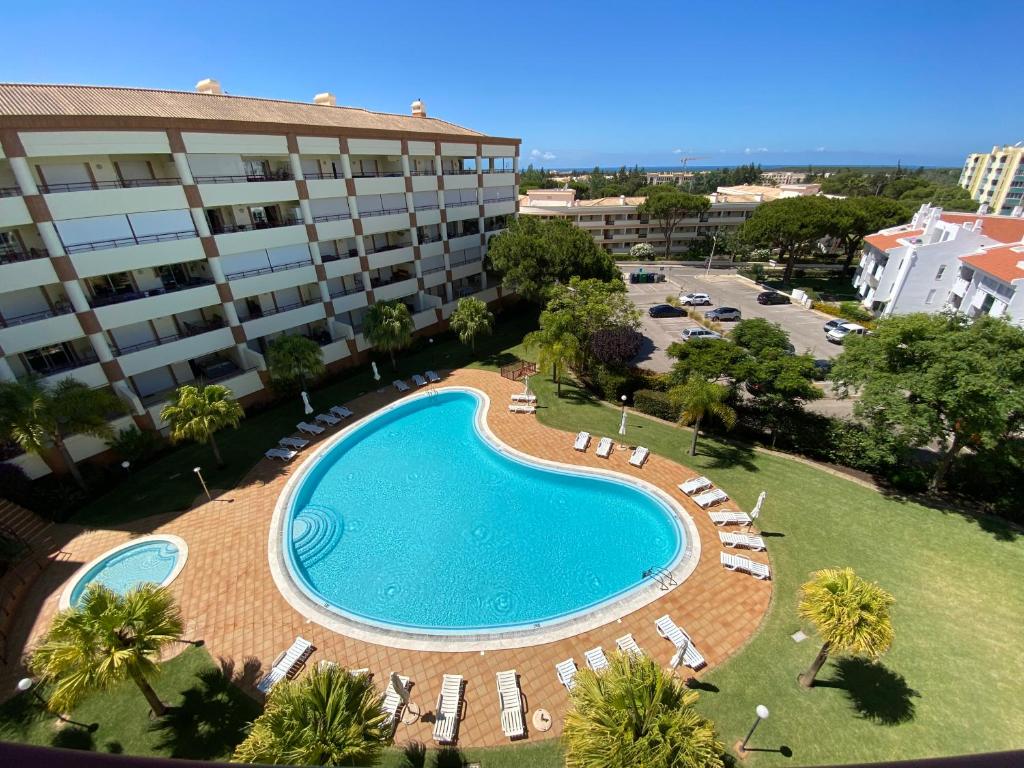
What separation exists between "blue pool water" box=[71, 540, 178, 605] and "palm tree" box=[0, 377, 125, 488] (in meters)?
6.02

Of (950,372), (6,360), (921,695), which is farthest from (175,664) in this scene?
(950,372)

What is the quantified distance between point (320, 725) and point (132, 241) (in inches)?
1033

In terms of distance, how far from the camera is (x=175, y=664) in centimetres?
1501

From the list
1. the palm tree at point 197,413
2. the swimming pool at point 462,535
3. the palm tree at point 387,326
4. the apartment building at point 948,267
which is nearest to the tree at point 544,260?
the palm tree at point 387,326

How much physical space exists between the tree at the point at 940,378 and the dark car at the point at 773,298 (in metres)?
33.0

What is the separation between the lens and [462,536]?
67.2ft

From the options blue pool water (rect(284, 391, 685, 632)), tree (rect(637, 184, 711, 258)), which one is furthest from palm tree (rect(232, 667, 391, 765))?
tree (rect(637, 184, 711, 258))

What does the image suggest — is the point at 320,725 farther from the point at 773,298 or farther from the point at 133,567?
the point at 773,298

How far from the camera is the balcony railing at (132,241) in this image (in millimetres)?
22828

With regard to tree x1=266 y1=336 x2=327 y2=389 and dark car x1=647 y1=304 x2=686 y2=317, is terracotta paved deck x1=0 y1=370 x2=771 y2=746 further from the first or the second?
dark car x1=647 y1=304 x2=686 y2=317

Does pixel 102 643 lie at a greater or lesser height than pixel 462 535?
greater

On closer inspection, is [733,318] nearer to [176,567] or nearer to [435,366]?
[435,366]

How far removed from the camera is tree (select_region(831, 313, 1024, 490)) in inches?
731

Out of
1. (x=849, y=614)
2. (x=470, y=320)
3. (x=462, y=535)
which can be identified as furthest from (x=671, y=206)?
(x=849, y=614)
